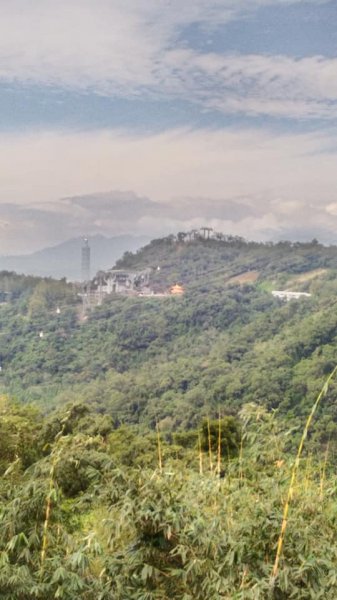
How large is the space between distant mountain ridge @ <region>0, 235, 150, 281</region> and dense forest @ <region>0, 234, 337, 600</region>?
24.6 inches

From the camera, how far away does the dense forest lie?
1.58 m

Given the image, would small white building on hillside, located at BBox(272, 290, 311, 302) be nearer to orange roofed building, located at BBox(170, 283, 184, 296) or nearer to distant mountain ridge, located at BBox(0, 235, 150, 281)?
→ orange roofed building, located at BBox(170, 283, 184, 296)

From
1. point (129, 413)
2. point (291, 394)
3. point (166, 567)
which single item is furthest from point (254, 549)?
point (129, 413)

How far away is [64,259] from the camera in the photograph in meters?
25.2

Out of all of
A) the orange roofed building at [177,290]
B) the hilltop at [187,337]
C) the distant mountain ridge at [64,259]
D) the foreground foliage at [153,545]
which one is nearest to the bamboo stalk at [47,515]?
the foreground foliage at [153,545]

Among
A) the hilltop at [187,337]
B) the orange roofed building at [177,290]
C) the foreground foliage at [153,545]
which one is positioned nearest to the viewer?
the foreground foliage at [153,545]

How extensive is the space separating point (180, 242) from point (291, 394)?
1715cm

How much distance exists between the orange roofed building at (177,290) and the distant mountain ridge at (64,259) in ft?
9.44

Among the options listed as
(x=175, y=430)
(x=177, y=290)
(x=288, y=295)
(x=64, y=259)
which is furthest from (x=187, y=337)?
(x=175, y=430)

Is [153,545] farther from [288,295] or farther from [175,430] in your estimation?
[288,295]

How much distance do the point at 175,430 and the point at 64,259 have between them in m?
13.5

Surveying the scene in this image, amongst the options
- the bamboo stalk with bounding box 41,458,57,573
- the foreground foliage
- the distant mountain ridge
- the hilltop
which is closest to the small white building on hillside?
the hilltop

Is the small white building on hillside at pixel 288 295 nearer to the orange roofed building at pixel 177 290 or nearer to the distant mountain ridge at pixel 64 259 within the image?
the orange roofed building at pixel 177 290

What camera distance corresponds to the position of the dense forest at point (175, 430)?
1.58m
